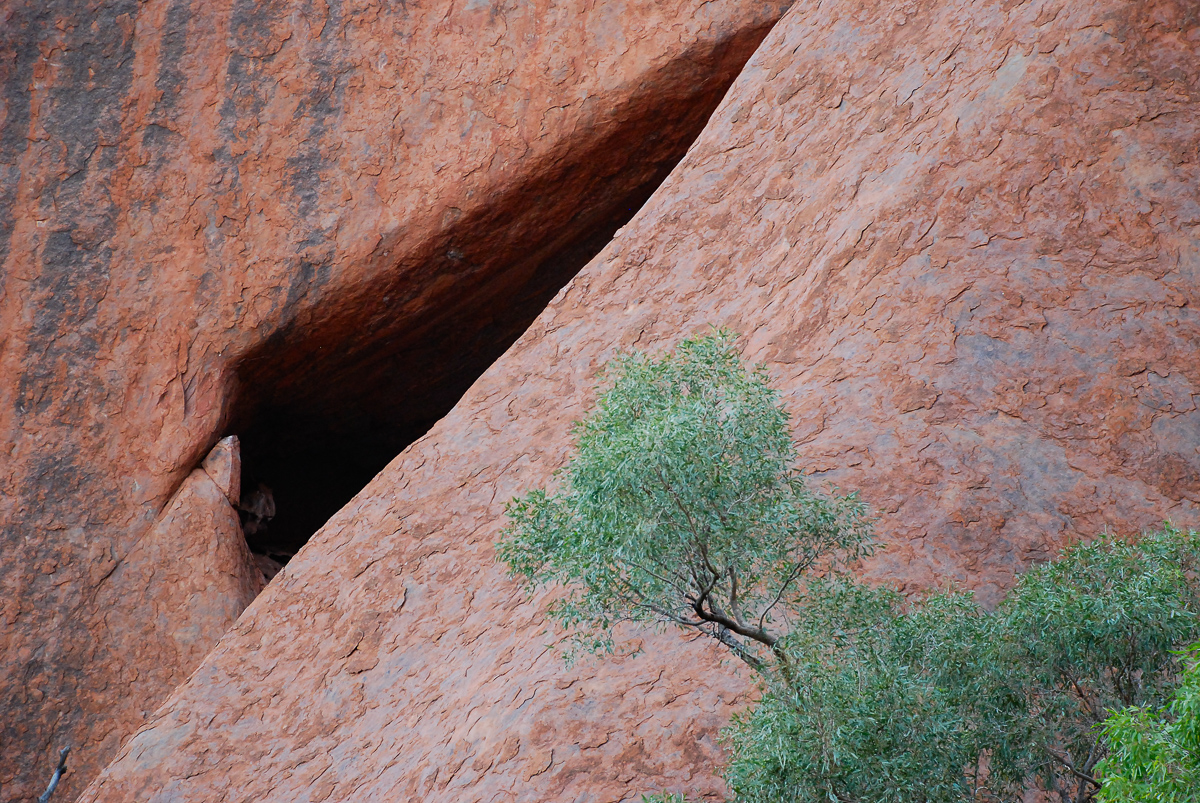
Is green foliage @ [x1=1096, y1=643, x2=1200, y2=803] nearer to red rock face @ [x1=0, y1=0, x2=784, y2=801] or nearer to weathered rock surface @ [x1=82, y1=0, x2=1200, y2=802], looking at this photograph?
weathered rock surface @ [x1=82, y1=0, x2=1200, y2=802]

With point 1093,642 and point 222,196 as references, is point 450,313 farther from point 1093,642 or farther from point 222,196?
point 1093,642

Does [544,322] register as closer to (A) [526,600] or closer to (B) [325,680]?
(A) [526,600]

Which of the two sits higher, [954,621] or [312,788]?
[954,621]

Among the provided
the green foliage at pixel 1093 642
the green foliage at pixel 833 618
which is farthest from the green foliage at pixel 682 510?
the green foliage at pixel 1093 642

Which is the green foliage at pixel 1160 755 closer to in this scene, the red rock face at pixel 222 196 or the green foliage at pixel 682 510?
the green foliage at pixel 682 510

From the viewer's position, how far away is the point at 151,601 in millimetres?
11922

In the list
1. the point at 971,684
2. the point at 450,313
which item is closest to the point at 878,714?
the point at 971,684

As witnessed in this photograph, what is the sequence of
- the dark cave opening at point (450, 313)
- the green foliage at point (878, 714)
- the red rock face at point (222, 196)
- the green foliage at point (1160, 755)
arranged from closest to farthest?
1. the green foliage at point (1160, 755)
2. the green foliage at point (878, 714)
3. the red rock face at point (222, 196)
4. the dark cave opening at point (450, 313)

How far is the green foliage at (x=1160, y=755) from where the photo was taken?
3725mm

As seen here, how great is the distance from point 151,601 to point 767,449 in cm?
880

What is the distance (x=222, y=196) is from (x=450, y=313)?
2.90m

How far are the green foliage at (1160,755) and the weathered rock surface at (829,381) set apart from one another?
2899mm

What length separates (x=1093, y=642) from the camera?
204 inches

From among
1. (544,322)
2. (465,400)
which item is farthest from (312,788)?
(544,322)
